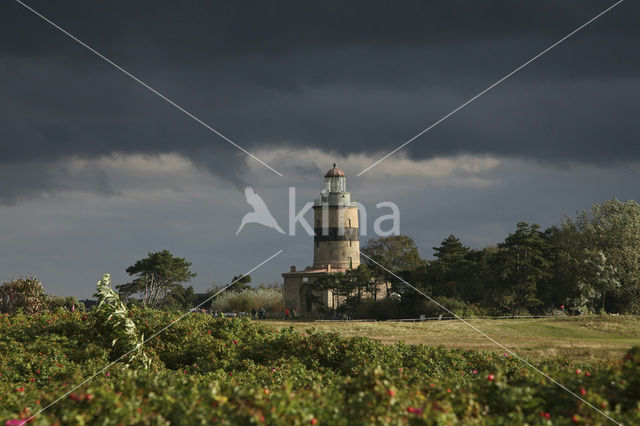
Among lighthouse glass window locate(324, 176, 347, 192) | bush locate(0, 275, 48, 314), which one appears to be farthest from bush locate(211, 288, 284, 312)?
bush locate(0, 275, 48, 314)

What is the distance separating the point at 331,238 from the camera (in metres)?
66.8

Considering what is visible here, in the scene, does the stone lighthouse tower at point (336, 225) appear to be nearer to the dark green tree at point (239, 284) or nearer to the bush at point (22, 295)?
the dark green tree at point (239, 284)

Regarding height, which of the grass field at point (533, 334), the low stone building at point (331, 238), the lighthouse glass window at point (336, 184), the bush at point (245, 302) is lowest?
the grass field at point (533, 334)

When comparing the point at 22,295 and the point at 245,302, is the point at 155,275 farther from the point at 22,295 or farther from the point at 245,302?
the point at 22,295

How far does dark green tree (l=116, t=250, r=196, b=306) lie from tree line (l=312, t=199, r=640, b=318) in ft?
88.0

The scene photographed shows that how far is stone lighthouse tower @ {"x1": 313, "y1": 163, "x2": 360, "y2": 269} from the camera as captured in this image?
6625cm

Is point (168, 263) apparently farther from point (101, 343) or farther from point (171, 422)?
point (171, 422)

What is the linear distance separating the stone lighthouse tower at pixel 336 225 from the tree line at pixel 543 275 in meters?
13.6

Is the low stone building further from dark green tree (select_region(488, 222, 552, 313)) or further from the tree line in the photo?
dark green tree (select_region(488, 222, 552, 313))

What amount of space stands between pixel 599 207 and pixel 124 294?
50.1 meters

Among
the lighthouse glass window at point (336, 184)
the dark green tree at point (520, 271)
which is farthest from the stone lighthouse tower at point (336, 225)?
the dark green tree at point (520, 271)

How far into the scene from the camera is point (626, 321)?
35344 millimetres

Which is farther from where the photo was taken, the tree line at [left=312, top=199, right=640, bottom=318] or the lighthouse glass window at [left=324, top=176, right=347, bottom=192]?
the lighthouse glass window at [left=324, top=176, right=347, bottom=192]

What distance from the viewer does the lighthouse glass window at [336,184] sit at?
67000 millimetres
